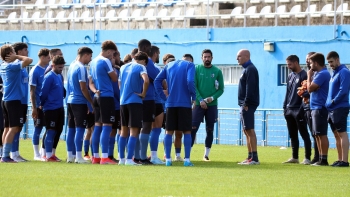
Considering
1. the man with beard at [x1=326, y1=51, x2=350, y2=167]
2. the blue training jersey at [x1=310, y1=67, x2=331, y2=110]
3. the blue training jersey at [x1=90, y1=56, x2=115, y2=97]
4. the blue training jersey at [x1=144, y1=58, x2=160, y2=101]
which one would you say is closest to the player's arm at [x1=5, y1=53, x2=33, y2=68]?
the blue training jersey at [x1=90, y1=56, x2=115, y2=97]

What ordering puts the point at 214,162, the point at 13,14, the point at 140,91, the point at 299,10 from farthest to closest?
the point at 13,14
the point at 299,10
the point at 214,162
the point at 140,91

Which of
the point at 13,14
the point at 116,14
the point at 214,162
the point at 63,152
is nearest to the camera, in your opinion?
the point at 214,162

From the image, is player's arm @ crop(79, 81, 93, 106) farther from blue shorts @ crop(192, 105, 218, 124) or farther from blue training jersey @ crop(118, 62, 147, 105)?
blue shorts @ crop(192, 105, 218, 124)

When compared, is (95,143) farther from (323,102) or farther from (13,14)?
(13,14)

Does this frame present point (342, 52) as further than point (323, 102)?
Yes

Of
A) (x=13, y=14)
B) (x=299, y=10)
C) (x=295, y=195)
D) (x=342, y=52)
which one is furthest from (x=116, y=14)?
(x=295, y=195)

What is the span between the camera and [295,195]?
11.5 metres

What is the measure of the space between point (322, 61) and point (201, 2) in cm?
1366

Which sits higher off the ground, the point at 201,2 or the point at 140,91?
the point at 201,2

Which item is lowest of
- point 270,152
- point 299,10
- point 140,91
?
point 270,152

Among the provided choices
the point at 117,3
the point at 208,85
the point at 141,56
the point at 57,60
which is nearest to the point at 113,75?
the point at 141,56

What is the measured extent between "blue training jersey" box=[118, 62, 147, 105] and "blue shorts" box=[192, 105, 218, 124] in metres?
2.72

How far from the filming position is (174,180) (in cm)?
1326

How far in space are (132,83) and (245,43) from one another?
1158 cm
